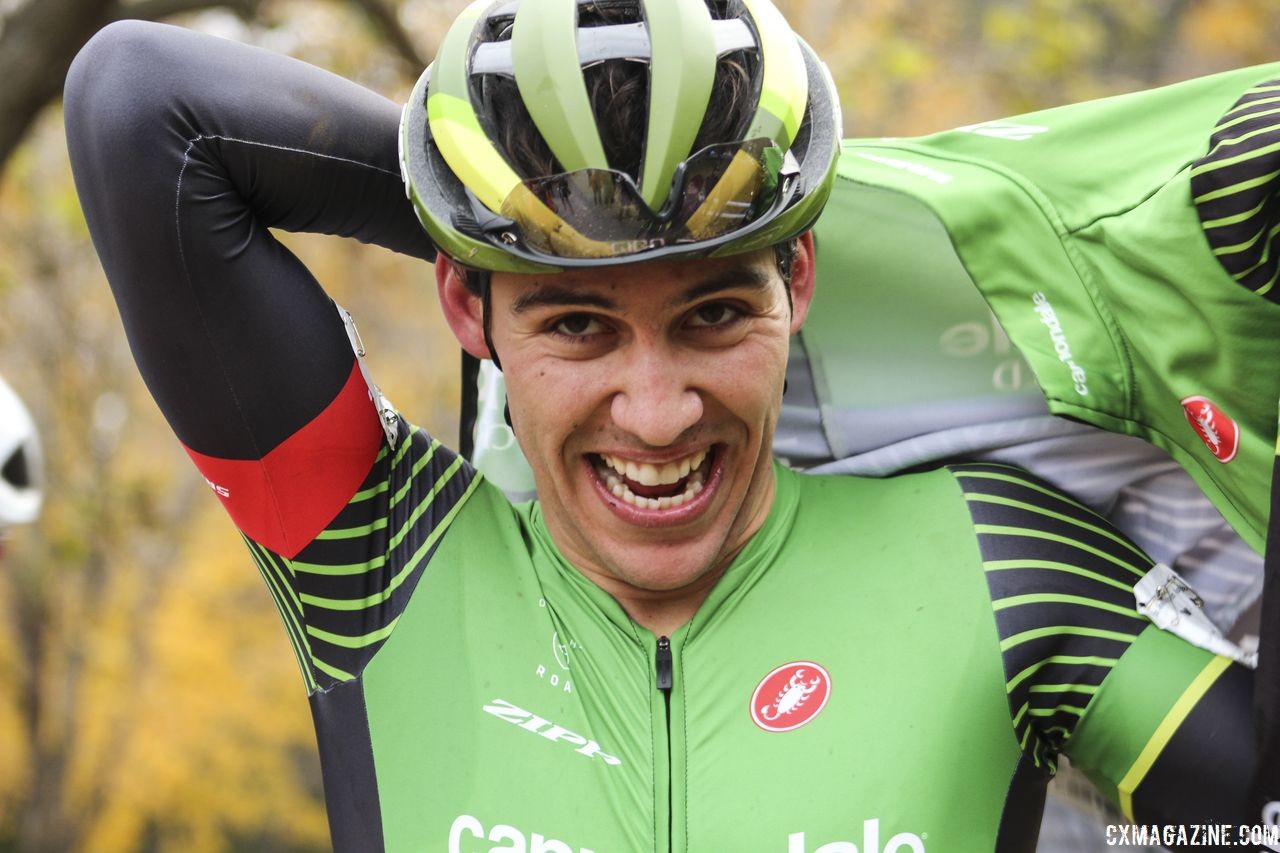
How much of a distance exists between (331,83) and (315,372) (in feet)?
1.91

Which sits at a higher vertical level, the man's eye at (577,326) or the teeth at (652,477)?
the man's eye at (577,326)

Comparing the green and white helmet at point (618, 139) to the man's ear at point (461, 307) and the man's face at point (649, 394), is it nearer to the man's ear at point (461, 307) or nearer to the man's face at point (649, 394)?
the man's face at point (649, 394)

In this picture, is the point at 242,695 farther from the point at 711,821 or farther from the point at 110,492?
the point at 711,821

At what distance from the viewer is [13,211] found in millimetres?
9000

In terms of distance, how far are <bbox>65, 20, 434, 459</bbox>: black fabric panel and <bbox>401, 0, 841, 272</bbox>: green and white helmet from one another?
0.31 m

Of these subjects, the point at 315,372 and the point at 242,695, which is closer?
the point at 315,372

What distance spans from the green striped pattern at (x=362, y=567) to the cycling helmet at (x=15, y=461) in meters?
1.13

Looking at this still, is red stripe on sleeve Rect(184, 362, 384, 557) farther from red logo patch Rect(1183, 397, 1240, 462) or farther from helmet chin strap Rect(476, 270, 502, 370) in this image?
red logo patch Rect(1183, 397, 1240, 462)

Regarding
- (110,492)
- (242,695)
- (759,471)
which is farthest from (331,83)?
(242,695)

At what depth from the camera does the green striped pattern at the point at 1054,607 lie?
95.1 inches

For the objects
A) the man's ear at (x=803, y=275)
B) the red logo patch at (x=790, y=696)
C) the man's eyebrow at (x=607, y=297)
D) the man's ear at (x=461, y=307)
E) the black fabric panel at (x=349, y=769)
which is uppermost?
the man's ear at (x=803, y=275)

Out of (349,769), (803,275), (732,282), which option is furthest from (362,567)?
(803,275)

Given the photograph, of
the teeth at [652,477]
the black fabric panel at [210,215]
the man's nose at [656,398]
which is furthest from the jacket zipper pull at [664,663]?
the black fabric panel at [210,215]

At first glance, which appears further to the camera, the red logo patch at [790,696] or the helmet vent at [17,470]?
the helmet vent at [17,470]
